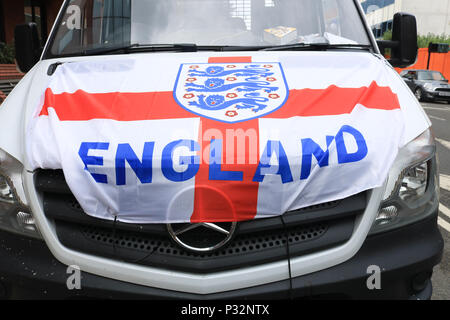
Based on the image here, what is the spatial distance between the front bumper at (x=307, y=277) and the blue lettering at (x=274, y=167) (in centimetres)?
43

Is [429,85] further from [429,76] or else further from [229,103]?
[229,103]

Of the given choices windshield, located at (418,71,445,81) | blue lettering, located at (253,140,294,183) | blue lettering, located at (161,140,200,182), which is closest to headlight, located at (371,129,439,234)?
blue lettering, located at (253,140,294,183)

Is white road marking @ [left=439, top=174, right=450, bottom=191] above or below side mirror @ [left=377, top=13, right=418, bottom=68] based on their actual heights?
below

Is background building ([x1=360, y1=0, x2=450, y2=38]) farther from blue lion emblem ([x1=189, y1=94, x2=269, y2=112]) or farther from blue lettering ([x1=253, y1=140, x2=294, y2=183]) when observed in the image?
blue lettering ([x1=253, y1=140, x2=294, y2=183])

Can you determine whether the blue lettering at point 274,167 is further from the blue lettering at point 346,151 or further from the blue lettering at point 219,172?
the blue lettering at point 346,151

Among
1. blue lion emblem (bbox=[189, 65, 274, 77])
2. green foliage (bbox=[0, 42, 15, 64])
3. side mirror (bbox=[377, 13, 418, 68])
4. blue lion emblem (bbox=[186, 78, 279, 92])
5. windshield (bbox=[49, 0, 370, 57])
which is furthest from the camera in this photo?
green foliage (bbox=[0, 42, 15, 64])

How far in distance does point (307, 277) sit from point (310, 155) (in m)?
0.49

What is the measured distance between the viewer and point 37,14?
16.0m

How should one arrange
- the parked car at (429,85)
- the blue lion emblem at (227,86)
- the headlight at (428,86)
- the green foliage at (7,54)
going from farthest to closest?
1. the headlight at (428,86)
2. the parked car at (429,85)
3. the green foliage at (7,54)
4. the blue lion emblem at (227,86)

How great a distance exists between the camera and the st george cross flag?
5.74 feet

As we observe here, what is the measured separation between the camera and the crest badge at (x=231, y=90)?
6.56ft

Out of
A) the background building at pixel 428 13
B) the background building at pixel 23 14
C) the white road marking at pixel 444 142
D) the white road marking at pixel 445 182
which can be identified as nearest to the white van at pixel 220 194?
the white road marking at pixel 445 182
